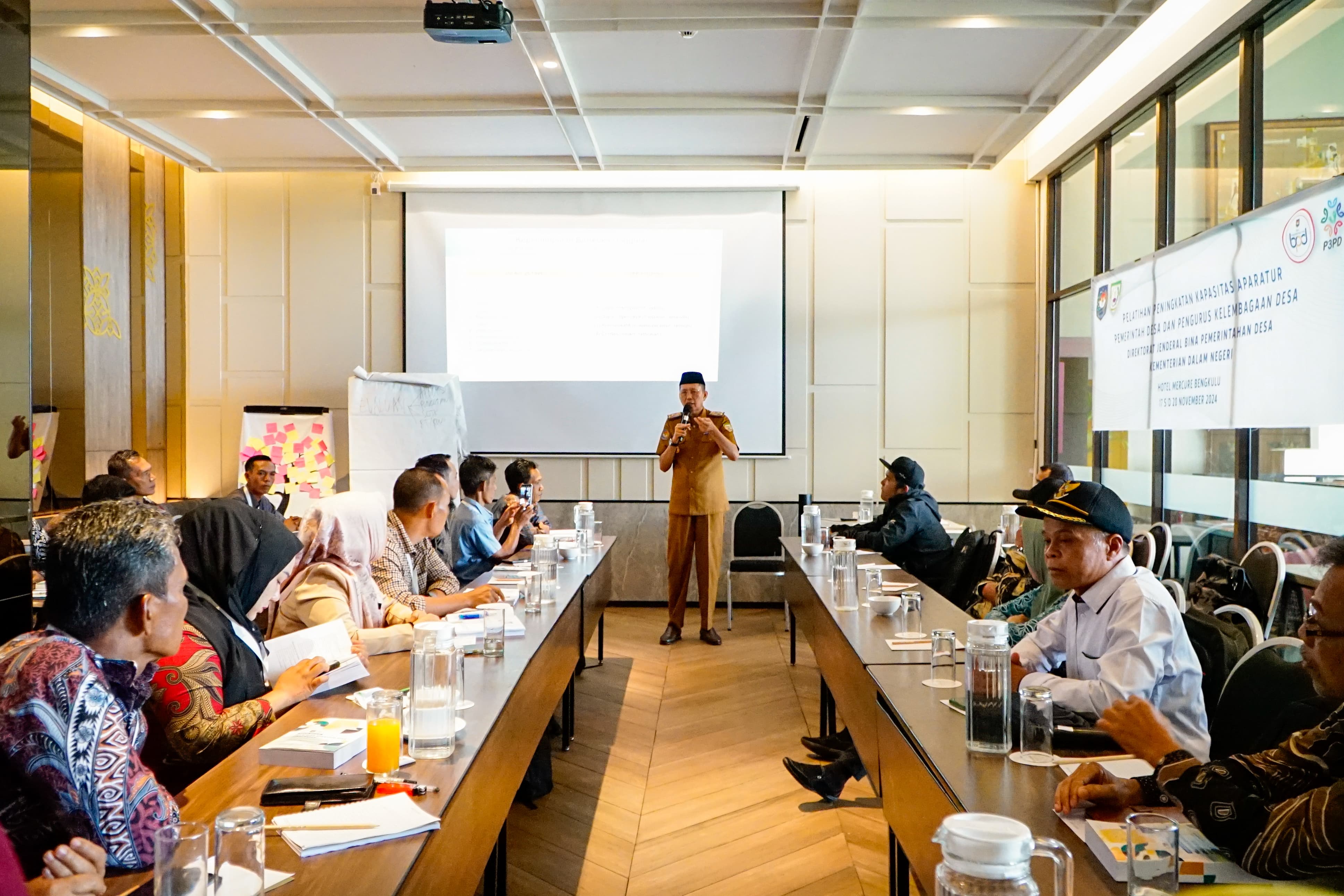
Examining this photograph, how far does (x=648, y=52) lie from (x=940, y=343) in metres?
3.41

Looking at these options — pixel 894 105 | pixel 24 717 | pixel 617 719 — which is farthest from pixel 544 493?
pixel 24 717

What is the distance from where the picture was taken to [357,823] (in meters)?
1.50

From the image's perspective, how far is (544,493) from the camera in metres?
7.63

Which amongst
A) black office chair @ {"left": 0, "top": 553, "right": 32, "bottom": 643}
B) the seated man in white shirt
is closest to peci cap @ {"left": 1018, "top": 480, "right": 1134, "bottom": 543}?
the seated man in white shirt

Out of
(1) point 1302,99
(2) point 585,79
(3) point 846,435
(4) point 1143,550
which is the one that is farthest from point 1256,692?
(3) point 846,435

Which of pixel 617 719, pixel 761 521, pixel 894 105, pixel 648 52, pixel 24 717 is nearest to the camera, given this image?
pixel 24 717

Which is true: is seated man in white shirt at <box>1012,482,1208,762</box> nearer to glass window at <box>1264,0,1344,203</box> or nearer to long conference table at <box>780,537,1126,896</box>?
long conference table at <box>780,537,1126,896</box>

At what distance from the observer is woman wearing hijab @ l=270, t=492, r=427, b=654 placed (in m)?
2.79

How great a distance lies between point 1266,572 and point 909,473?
6.90 ft

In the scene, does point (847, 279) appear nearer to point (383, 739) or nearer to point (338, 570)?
point (338, 570)

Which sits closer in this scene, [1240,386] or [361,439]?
[1240,386]

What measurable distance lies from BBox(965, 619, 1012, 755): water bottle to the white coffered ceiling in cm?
355

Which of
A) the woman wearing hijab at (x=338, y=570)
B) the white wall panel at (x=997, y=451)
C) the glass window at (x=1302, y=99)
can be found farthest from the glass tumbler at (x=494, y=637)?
the white wall panel at (x=997, y=451)

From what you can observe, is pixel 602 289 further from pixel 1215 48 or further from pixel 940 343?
pixel 1215 48
